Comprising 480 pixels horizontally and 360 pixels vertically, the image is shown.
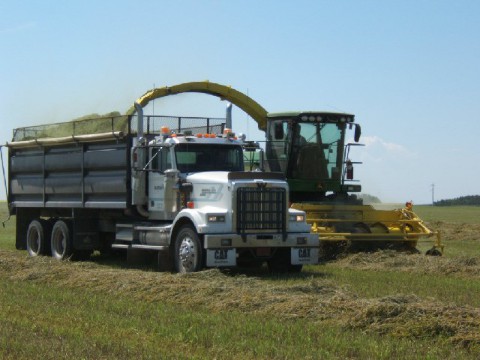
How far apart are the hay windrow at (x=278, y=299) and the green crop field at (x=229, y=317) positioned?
2cm

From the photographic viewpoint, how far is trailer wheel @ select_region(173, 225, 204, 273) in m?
17.5

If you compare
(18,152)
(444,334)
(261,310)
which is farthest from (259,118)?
(444,334)

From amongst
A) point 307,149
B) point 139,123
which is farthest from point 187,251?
point 307,149

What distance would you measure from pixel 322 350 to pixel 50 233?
49.8ft

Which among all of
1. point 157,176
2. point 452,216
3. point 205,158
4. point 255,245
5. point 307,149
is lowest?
point 255,245

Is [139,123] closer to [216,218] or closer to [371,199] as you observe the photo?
[216,218]

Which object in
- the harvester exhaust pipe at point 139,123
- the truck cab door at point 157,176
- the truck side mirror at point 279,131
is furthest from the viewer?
the truck side mirror at point 279,131

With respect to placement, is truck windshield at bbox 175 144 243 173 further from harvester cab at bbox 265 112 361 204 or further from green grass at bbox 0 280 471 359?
green grass at bbox 0 280 471 359

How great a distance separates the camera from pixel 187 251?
1781cm

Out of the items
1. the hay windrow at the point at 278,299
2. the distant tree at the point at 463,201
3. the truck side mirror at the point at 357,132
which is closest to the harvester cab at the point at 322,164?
the truck side mirror at the point at 357,132

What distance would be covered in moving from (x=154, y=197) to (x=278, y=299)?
7396mm

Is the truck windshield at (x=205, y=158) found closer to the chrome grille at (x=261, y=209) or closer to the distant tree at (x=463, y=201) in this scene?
the chrome grille at (x=261, y=209)

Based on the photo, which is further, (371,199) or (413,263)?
(371,199)

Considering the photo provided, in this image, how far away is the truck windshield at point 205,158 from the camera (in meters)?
19.1
